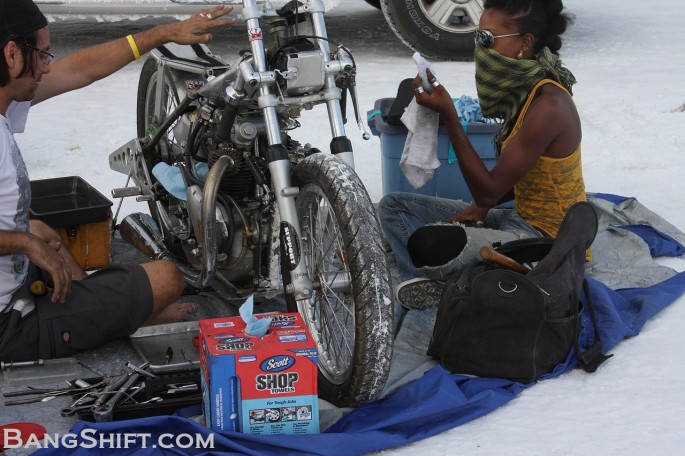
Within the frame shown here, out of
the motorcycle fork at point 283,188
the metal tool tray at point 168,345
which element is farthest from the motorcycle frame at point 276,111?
the metal tool tray at point 168,345

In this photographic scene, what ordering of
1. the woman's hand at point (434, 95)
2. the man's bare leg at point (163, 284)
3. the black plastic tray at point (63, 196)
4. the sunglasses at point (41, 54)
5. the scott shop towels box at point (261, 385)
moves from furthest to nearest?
1. the black plastic tray at point (63, 196)
2. the woman's hand at point (434, 95)
3. the man's bare leg at point (163, 284)
4. the sunglasses at point (41, 54)
5. the scott shop towels box at point (261, 385)

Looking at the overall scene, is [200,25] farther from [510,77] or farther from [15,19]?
[510,77]

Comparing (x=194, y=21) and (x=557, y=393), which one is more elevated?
(x=194, y=21)

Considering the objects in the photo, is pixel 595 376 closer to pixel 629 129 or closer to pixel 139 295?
pixel 139 295

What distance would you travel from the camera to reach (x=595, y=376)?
10.6 feet

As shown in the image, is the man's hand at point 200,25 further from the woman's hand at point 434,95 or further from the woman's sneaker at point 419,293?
the woman's sneaker at point 419,293

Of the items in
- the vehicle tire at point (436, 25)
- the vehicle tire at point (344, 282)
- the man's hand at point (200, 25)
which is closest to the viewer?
the vehicle tire at point (344, 282)

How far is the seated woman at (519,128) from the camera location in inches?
142

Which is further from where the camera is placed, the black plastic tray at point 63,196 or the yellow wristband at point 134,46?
the black plastic tray at point 63,196

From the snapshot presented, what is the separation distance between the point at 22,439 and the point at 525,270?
5.56ft

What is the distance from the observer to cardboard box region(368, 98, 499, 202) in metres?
4.47

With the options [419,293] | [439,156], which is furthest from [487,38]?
[419,293]

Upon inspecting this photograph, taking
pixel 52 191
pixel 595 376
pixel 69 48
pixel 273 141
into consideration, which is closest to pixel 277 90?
pixel 273 141

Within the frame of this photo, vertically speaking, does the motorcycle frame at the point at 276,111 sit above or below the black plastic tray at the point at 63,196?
above
